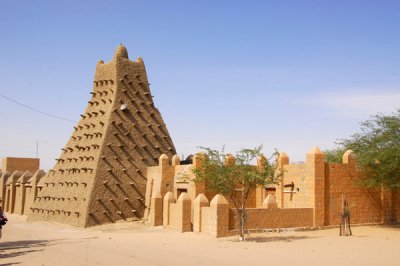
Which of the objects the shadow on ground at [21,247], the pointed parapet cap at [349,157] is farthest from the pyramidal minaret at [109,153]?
the pointed parapet cap at [349,157]

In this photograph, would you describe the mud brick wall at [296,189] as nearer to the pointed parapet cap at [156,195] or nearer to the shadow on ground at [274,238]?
the shadow on ground at [274,238]

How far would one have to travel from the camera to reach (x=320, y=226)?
25.6 meters

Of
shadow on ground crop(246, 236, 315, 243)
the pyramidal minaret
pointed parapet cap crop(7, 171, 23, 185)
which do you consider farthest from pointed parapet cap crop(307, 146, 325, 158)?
pointed parapet cap crop(7, 171, 23, 185)

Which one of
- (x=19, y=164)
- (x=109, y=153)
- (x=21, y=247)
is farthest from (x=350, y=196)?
(x=19, y=164)

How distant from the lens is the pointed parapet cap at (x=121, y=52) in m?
35.5

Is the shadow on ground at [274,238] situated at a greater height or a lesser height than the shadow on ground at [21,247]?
greater

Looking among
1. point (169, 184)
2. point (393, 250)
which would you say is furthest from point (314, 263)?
point (169, 184)

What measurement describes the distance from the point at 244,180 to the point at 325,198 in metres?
6.38

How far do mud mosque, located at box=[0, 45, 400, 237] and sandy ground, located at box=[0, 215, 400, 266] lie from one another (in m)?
1.20

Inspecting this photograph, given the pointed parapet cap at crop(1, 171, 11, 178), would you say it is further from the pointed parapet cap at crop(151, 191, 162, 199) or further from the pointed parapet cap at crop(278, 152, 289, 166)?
the pointed parapet cap at crop(278, 152, 289, 166)

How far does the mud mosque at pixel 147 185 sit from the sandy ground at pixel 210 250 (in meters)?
1.20

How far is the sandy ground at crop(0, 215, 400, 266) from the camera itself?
15711 millimetres

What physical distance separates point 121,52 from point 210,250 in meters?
21.5

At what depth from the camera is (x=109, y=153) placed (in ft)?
106
